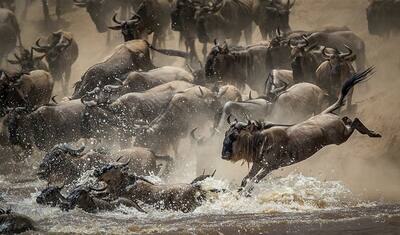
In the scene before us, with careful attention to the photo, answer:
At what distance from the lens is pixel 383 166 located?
14227 millimetres

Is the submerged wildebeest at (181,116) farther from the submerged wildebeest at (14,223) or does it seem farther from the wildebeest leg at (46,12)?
the wildebeest leg at (46,12)

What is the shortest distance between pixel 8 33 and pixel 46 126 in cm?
887

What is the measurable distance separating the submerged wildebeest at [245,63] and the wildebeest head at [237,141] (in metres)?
4.84

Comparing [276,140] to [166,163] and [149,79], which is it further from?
[149,79]

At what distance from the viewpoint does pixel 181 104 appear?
1606cm

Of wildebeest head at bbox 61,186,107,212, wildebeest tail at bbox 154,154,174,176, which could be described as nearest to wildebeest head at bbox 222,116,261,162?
wildebeest tail at bbox 154,154,174,176

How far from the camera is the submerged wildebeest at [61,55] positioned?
22.4m

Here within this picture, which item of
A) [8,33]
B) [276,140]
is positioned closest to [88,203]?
[276,140]

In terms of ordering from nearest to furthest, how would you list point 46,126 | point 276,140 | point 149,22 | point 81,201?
1. point 81,201
2. point 276,140
3. point 46,126
4. point 149,22

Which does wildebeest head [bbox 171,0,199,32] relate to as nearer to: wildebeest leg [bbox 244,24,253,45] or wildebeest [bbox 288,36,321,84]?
wildebeest leg [bbox 244,24,253,45]

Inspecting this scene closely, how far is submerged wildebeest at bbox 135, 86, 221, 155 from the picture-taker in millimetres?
15867

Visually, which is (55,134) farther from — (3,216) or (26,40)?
(26,40)

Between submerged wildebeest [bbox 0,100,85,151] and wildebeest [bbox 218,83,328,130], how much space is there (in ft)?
10.5

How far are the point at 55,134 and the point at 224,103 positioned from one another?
11.1 ft
